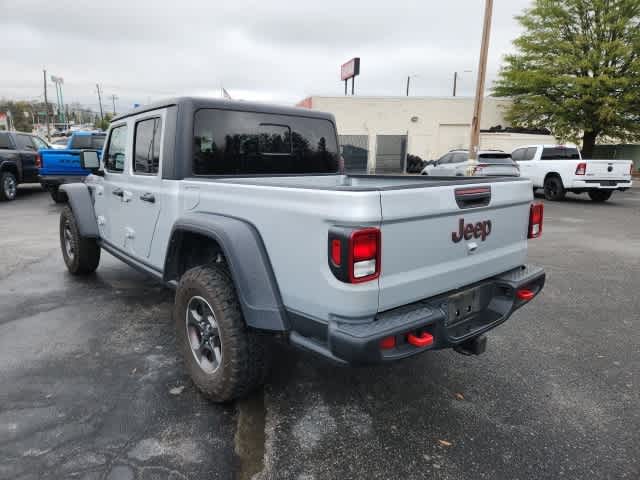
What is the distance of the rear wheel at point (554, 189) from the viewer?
13730 millimetres

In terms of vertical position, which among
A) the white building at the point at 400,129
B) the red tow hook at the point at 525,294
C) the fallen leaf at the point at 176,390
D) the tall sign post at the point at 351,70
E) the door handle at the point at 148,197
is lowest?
the fallen leaf at the point at 176,390

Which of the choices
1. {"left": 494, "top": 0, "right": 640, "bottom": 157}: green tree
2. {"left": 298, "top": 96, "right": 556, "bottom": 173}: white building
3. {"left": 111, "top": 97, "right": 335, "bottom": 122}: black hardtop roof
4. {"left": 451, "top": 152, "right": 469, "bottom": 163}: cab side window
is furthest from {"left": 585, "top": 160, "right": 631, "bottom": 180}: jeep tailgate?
{"left": 298, "top": 96, "right": 556, "bottom": 173}: white building

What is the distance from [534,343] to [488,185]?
6.15 feet

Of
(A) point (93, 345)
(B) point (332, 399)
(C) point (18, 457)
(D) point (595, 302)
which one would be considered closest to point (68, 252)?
(A) point (93, 345)

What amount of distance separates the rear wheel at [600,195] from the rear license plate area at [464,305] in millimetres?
13672

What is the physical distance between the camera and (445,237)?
2348mm

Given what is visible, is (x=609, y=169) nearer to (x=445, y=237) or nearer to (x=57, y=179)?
(x=445, y=237)

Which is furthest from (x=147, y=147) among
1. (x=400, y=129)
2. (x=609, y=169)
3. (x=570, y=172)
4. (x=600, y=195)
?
(x=400, y=129)

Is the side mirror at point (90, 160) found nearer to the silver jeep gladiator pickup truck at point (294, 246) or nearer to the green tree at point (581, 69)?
the silver jeep gladiator pickup truck at point (294, 246)

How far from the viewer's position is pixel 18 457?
7.38 ft

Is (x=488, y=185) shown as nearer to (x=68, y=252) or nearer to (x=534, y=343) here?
(x=534, y=343)

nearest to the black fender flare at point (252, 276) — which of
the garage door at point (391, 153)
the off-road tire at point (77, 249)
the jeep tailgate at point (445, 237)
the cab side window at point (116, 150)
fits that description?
the jeep tailgate at point (445, 237)

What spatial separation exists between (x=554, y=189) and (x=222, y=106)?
13.7 metres

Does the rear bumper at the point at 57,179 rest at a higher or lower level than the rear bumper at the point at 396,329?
higher
